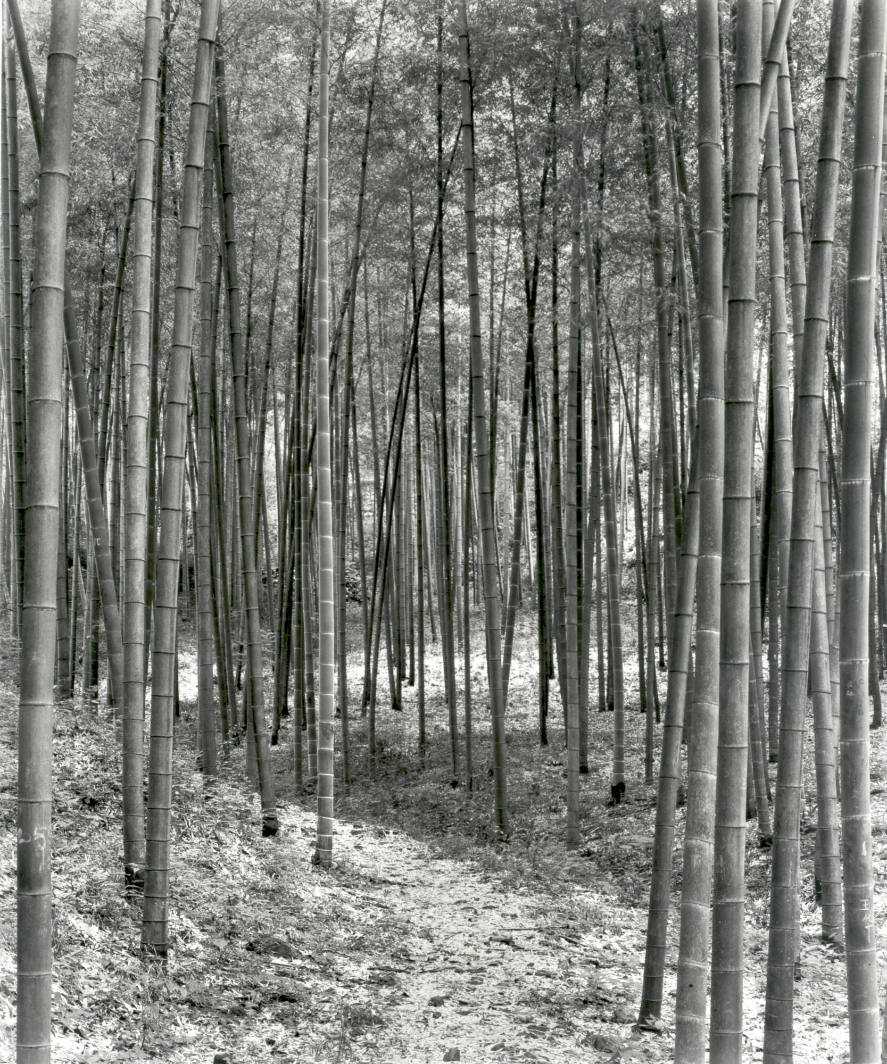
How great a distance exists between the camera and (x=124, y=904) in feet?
12.1

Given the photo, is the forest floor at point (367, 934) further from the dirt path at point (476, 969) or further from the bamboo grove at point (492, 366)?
the bamboo grove at point (492, 366)

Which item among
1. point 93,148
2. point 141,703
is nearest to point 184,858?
point 141,703

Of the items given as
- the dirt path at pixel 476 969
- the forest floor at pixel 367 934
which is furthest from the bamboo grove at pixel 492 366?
the dirt path at pixel 476 969

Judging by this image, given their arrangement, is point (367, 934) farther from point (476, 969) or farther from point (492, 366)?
point (492, 366)

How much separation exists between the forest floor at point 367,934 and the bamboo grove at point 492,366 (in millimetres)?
241

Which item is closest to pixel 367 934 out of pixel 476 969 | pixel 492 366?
pixel 476 969

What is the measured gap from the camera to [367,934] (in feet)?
14.8

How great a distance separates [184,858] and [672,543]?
3333 mm

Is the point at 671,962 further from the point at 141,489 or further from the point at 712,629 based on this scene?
the point at 141,489

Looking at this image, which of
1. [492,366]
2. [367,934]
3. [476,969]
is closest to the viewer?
[476,969]

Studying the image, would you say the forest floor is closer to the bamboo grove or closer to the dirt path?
the dirt path

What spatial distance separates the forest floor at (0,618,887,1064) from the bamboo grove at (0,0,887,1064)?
241mm

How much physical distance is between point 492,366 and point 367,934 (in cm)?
582

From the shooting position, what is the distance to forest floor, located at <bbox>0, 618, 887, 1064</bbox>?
314cm
